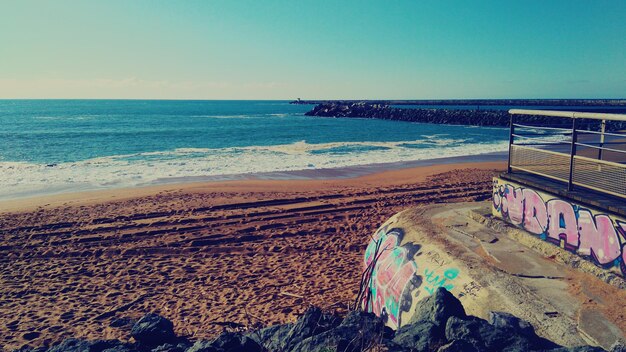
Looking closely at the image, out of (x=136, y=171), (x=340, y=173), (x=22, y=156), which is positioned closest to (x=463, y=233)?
(x=340, y=173)

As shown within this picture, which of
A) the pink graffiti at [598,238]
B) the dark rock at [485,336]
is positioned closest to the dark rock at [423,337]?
the dark rock at [485,336]

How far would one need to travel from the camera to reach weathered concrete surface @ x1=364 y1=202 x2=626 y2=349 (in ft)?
15.3

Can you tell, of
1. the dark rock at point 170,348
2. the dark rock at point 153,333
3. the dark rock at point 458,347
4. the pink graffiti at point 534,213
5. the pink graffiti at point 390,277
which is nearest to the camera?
the dark rock at point 458,347

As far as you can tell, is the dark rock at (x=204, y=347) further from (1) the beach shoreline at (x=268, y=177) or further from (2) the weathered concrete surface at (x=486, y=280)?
(1) the beach shoreline at (x=268, y=177)

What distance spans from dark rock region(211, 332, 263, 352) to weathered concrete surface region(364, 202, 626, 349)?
87.4 inches

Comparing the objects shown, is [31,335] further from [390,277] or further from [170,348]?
[390,277]

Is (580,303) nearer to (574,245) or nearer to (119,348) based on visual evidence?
(574,245)

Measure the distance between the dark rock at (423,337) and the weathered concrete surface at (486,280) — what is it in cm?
107

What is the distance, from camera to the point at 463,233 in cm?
750

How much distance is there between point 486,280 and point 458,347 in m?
2.05

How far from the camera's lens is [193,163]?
2459cm

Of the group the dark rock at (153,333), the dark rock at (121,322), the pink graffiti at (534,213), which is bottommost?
the dark rock at (121,322)

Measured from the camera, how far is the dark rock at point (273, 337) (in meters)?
4.70

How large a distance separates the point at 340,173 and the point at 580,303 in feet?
53.0
